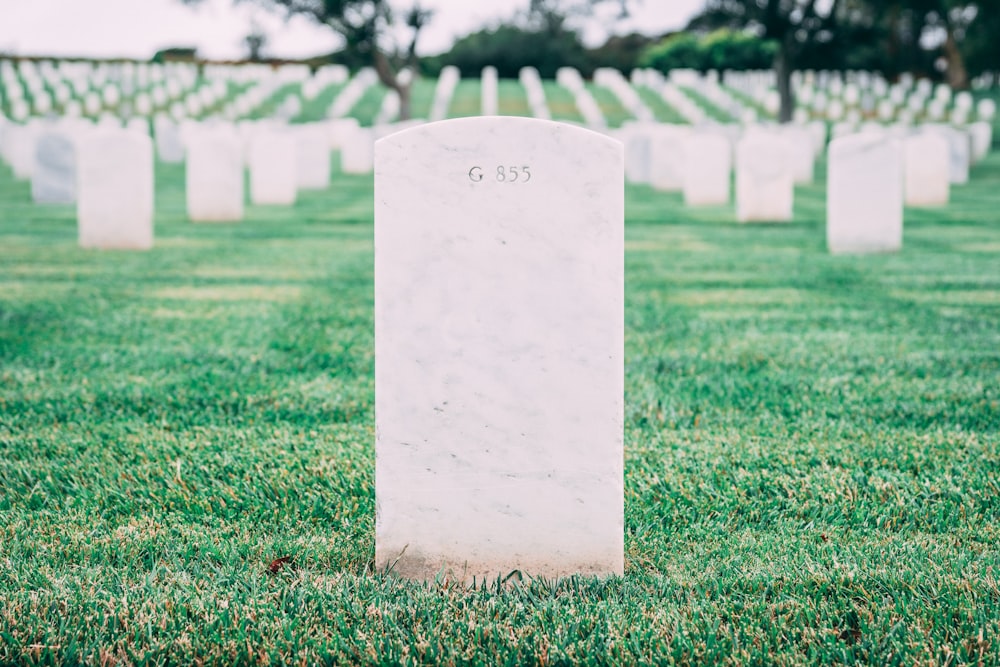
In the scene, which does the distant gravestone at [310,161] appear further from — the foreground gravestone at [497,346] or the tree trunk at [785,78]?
the tree trunk at [785,78]

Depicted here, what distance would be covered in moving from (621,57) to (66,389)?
216 feet

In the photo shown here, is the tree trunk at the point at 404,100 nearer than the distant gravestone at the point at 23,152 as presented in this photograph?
No

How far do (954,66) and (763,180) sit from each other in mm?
43015

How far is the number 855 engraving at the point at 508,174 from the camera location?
2.83 meters

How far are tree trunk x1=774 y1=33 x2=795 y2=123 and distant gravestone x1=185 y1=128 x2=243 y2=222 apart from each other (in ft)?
84.9

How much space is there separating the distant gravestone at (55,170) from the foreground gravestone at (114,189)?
18.8 ft

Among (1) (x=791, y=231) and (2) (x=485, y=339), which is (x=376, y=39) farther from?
(2) (x=485, y=339)

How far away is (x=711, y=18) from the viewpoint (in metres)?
44.6

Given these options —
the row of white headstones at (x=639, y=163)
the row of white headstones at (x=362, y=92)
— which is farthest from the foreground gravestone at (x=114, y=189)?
the row of white headstones at (x=362, y=92)

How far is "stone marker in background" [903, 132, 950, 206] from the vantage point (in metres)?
16.0

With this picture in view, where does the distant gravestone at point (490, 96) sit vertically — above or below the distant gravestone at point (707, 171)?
above

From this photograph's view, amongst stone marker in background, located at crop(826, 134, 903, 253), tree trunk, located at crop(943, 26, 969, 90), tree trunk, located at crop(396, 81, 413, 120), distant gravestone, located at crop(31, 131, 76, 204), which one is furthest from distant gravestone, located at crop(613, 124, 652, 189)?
tree trunk, located at crop(943, 26, 969, 90)

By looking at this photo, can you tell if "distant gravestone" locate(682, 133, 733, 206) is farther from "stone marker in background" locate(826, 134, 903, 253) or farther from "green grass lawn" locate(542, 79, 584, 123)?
"green grass lawn" locate(542, 79, 584, 123)

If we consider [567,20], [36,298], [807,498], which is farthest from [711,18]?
[807,498]
